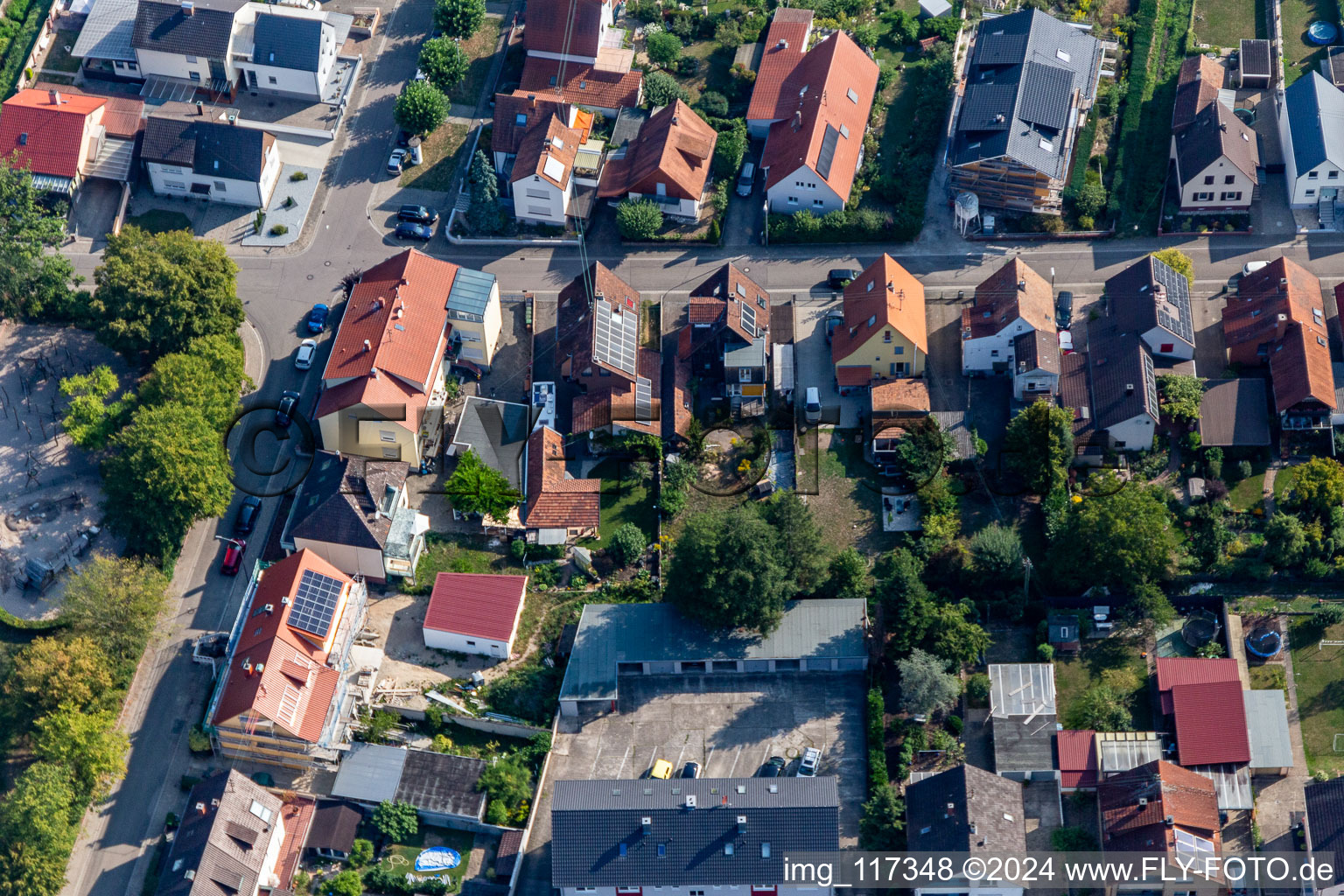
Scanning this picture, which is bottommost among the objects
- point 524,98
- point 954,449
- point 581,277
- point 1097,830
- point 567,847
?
point 1097,830

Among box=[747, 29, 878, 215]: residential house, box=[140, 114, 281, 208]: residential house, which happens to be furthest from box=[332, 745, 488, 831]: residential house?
box=[747, 29, 878, 215]: residential house

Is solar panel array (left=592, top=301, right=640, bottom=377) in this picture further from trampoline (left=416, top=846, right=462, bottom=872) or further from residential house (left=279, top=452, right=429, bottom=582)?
trampoline (left=416, top=846, right=462, bottom=872)

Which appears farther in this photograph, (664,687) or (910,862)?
(664,687)

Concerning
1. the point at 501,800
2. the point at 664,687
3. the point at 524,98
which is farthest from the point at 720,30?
the point at 501,800

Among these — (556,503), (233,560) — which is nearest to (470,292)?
(556,503)

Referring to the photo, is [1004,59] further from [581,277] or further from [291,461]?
[291,461]

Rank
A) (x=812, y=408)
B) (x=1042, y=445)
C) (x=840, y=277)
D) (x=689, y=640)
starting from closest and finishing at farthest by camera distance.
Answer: (x=689, y=640), (x=1042, y=445), (x=812, y=408), (x=840, y=277)

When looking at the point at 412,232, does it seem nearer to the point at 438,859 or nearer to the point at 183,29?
the point at 183,29
